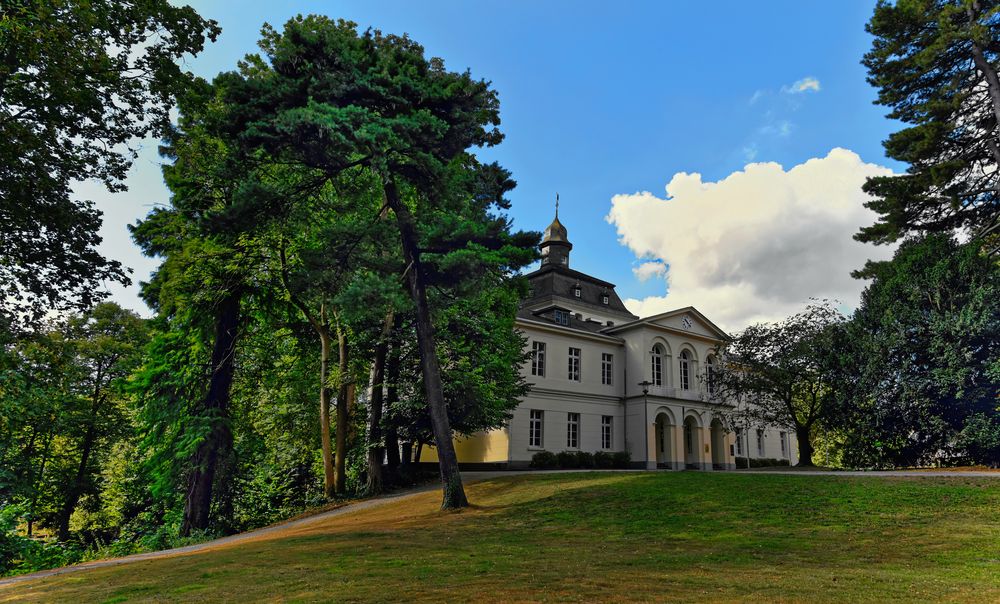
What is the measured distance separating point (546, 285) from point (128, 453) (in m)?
26.0

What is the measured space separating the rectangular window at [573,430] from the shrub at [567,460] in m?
1.60

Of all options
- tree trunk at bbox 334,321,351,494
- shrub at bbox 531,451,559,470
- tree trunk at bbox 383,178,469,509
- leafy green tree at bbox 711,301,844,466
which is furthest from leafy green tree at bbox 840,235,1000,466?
tree trunk at bbox 334,321,351,494

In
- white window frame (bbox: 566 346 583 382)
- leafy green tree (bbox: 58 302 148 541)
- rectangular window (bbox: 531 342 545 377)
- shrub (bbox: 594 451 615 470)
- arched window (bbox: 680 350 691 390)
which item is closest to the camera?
leafy green tree (bbox: 58 302 148 541)

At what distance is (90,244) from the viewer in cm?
1377

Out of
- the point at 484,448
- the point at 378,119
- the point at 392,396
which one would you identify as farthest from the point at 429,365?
the point at 484,448

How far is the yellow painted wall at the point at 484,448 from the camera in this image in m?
32.0

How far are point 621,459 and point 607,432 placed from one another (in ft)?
6.73

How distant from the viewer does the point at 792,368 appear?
2680 cm

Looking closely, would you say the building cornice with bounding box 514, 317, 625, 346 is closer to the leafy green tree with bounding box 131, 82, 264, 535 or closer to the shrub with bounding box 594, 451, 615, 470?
the shrub with bounding box 594, 451, 615, 470

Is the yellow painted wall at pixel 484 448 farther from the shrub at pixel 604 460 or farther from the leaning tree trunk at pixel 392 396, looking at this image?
the leaning tree trunk at pixel 392 396

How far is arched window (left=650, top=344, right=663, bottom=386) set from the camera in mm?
37344

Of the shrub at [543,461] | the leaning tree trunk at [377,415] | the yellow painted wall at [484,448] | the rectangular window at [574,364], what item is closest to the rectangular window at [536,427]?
the shrub at [543,461]

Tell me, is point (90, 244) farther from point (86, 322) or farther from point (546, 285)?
point (546, 285)

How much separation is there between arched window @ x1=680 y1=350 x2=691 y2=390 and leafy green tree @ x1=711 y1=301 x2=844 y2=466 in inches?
305
